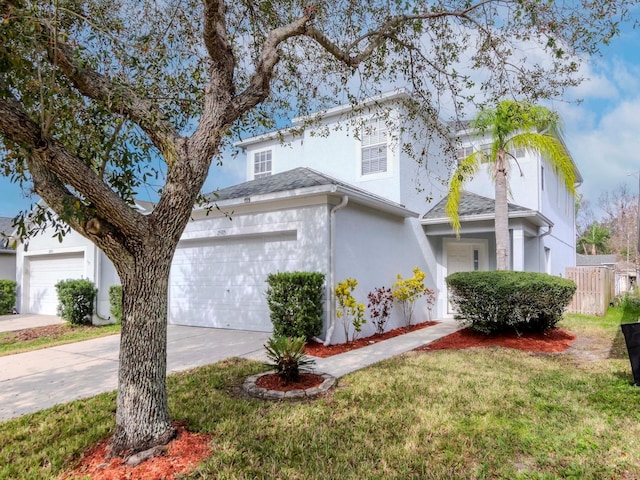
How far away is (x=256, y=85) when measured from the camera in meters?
4.46

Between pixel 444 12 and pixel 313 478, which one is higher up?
pixel 444 12

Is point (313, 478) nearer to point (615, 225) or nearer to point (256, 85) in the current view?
point (256, 85)

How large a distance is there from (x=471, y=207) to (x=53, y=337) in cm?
1243

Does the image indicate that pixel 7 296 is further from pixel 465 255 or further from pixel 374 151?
pixel 465 255

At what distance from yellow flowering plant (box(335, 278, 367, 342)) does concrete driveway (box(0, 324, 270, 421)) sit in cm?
180

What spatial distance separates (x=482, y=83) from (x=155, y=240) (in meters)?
5.48

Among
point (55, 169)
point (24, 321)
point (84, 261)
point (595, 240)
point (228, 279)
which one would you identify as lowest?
point (24, 321)

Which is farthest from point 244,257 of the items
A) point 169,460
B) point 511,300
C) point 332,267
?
point 169,460

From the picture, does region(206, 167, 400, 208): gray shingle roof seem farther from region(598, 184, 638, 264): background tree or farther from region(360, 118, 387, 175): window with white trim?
region(598, 184, 638, 264): background tree

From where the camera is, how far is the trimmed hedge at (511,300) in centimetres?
855

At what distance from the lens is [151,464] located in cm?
339

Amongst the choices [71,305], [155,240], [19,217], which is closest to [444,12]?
[155,240]

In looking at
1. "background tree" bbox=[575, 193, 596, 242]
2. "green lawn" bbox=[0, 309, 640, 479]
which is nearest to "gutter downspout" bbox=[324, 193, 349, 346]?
"green lawn" bbox=[0, 309, 640, 479]

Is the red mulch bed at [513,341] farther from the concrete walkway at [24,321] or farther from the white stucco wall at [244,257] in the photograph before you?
the concrete walkway at [24,321]
